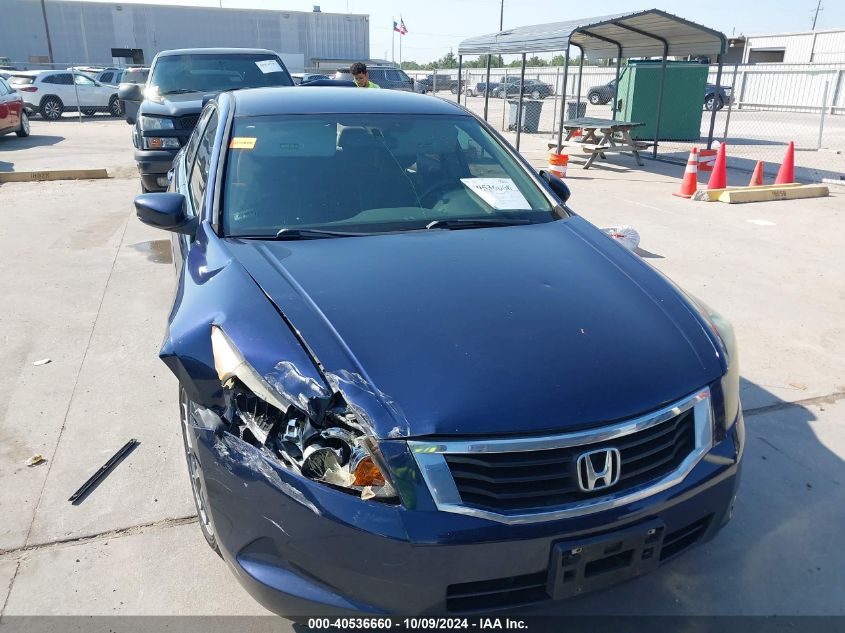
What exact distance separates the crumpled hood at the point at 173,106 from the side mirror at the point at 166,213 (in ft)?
16.8

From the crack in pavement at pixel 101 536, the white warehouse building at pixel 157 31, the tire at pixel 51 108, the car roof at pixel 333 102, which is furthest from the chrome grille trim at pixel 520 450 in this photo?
the white warehouse building at pixel 157 31

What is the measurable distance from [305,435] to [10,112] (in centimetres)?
1663

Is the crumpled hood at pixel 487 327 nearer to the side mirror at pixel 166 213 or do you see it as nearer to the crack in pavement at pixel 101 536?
the side mirror at pixel 166 213

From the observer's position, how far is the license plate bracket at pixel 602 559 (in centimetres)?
183

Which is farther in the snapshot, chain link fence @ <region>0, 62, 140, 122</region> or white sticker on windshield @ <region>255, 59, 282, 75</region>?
chain link fence @ <region>0, 62, 140, 122</region>

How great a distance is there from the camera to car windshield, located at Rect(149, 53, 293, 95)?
8969mm

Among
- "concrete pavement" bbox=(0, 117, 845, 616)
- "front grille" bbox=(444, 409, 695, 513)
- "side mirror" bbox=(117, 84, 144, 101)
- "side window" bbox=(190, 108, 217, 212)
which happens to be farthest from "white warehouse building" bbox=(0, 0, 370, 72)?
"front grille" bbox=(444, 409, 695, 513)

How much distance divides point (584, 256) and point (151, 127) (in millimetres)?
6522

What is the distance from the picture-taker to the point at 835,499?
9.72 feet

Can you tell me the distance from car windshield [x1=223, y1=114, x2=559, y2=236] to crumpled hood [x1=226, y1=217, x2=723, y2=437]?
22 centimetres

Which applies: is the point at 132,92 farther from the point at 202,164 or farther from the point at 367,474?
the point at 367,474

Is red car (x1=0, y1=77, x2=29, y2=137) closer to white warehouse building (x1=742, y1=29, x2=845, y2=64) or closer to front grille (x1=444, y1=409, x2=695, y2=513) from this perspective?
front grille (x1=444, y1=409, x2=695, y2=513)

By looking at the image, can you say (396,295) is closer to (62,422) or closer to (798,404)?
(62,422)

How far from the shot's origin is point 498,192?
131 inches
